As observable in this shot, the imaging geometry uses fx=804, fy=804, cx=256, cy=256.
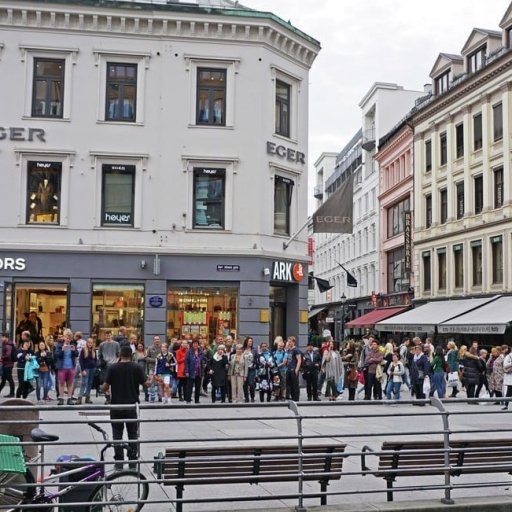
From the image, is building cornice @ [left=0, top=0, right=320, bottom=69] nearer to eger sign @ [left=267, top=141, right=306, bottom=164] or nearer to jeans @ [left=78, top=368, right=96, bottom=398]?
eger sign @ [left=267, top=141, right=306, bottom=164]

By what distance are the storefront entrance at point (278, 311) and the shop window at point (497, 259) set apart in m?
16.1

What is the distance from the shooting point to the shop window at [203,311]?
2658 cm

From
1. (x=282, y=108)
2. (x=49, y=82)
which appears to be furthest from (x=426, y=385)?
(x=49, y=82)

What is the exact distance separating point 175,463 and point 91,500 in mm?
917

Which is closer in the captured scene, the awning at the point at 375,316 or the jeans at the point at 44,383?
the jeans at the point at 44,383

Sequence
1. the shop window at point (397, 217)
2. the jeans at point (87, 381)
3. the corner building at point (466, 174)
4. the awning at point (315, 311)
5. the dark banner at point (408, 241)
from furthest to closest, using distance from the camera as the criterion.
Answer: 1. the awning at point (315, 311)
2. the shop window at point (397, 217)
3. the dark banner at point (408, 241)
4. the corner building at point (466, 174)
5. the jeans at point (87, 381)

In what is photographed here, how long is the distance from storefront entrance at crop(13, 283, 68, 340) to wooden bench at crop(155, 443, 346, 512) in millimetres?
17866

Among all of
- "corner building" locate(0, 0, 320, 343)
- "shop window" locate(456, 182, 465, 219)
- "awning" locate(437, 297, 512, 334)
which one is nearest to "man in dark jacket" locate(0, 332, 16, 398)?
"corner building" locate(0, 0, 320, 343)

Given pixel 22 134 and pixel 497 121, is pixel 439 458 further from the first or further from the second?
pixel 497 121

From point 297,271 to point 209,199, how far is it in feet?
13.4

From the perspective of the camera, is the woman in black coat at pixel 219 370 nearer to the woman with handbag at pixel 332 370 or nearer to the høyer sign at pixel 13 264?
the woman with handbag at pixel 332 370

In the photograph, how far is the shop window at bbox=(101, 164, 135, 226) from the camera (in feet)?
86.5

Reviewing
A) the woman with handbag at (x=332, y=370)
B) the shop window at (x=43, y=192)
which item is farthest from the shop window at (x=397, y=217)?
the shop window at (x=43, y=192)

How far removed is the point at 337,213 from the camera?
26984 millimetres
